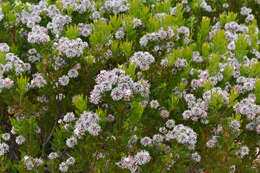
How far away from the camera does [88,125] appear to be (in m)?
2.75

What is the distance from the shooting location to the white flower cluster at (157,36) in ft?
12.0

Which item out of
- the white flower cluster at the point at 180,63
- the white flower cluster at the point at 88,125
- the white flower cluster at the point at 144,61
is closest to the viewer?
the white flower cluster at the point at 88,125

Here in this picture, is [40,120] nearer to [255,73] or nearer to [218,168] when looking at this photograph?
[218,168]

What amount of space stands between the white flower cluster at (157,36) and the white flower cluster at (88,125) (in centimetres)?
126

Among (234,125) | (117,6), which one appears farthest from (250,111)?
(117,6)

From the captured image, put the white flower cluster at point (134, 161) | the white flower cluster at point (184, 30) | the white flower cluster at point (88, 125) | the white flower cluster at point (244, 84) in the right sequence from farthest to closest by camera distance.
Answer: the white flower cluster at point (184, 30), the white flower cluster at point (244, 84), the white flower cluster at point (134, 161), the white flower cluster at point (88, 125)

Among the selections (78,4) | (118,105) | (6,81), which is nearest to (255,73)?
(118,105)

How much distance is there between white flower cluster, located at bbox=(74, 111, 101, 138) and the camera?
2.72 meters

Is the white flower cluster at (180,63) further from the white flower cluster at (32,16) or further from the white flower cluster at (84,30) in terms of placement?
the white flower cluster at (32,16)

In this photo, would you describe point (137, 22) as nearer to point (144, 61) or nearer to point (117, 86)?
point (144, 61)

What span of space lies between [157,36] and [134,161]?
4.82 feet

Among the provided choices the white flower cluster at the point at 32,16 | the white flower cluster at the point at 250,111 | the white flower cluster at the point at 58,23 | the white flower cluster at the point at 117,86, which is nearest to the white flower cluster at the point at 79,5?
the white flower cluster at the point at 58,23

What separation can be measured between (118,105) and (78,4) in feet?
6.74

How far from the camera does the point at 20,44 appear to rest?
426 cm
